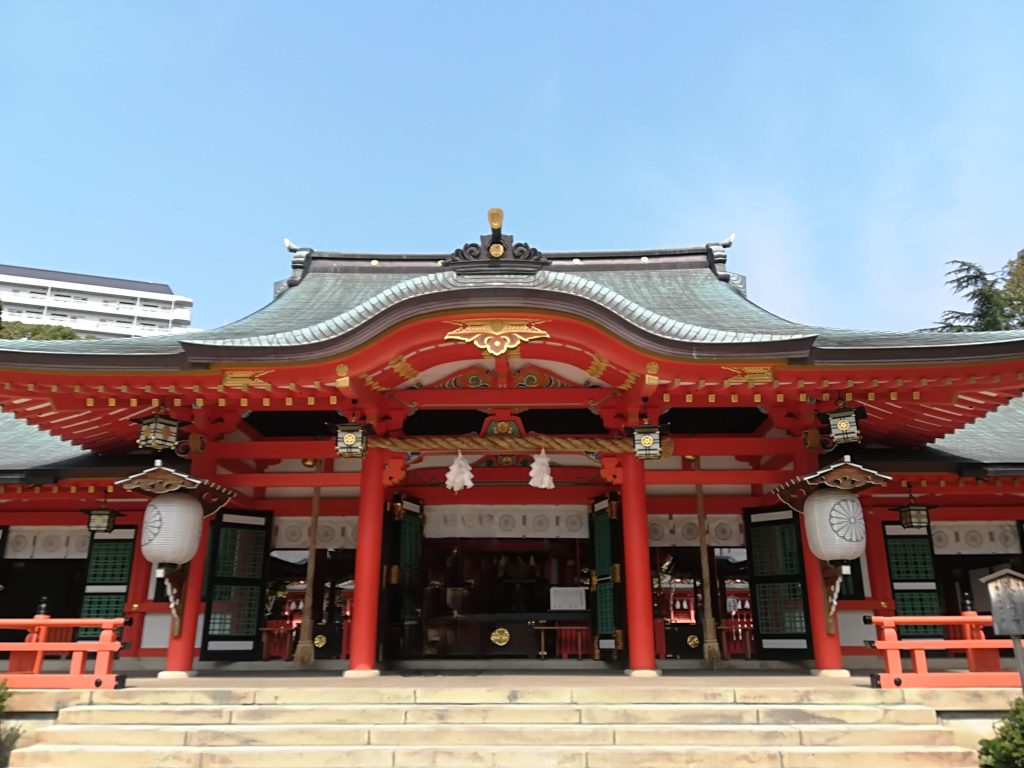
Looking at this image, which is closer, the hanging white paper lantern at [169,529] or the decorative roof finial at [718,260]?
the hanging white paper lantern at [169,529]

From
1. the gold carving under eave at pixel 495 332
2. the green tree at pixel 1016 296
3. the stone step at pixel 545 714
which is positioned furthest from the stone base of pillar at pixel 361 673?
the green tree at pixel 1016 296

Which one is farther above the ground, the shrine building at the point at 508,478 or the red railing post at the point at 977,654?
the shrine building at the point at 508,478

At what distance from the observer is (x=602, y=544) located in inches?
435

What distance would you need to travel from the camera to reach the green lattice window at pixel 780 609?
10062 mm

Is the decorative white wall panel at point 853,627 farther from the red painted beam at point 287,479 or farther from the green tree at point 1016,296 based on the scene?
the green tree at point 1016,296

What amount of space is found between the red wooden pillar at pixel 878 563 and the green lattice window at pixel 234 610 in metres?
9.09

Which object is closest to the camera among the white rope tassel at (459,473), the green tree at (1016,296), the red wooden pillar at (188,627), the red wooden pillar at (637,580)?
the red wooden pillar at (637,580)

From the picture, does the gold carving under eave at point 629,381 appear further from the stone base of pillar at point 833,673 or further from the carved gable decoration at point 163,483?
the carved gable decoration at point 163,483

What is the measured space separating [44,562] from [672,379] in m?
10.4

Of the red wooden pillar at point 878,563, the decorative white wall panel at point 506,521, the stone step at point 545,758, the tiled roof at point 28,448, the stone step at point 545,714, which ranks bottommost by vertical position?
the stone step at point 545,758

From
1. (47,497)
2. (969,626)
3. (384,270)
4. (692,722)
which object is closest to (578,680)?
(692,722)

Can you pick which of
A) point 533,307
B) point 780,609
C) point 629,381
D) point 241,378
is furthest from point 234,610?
point 780,609

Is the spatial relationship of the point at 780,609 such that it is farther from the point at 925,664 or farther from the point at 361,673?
the point at 361,673

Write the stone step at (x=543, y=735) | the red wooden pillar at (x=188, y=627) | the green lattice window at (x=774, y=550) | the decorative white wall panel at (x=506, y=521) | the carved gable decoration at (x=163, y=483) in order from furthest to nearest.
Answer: the decorative white wall panel at (x=506, y=521) < the green lattice window at (x=774, y=550) < the red wooden pillar at (x=188, y=627) < the carved gable decoration at (x=163, y=483) < the stone step at (x=543, y=735)
